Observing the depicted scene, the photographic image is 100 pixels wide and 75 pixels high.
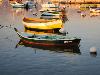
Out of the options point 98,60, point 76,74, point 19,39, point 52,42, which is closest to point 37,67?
point 76,74

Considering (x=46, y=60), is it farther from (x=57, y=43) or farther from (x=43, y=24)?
(x=43, y=24)

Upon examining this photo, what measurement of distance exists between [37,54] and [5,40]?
9901 mm

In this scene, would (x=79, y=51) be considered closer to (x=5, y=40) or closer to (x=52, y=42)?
(x=52, y=42)

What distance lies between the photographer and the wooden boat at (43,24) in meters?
55.1

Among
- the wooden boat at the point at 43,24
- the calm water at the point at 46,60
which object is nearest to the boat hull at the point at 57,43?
the calm water at the point at 46,60

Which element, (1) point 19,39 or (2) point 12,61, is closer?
(2) point 12,61

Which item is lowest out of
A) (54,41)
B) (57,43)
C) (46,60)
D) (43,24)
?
(43,24)

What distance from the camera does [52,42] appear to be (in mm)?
41281

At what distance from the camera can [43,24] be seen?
56688mm

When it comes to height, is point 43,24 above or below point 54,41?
below

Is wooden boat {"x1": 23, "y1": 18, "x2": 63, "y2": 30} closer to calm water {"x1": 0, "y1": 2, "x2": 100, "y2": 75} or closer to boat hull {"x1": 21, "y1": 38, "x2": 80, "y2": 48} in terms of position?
calm water {"x1": 0, "y1": 2, "x2": 100, "y2": 75}

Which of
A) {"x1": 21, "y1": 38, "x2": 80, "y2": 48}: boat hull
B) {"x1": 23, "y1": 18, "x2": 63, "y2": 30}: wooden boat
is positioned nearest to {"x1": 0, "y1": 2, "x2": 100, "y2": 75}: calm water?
{"x1": 21, "y1": 38, "x2": 80, "y2": 48}: boat hull

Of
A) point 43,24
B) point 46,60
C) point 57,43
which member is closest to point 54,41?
point 57,43

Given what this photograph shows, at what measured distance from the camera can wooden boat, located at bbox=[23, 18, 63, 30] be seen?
2169 inches
